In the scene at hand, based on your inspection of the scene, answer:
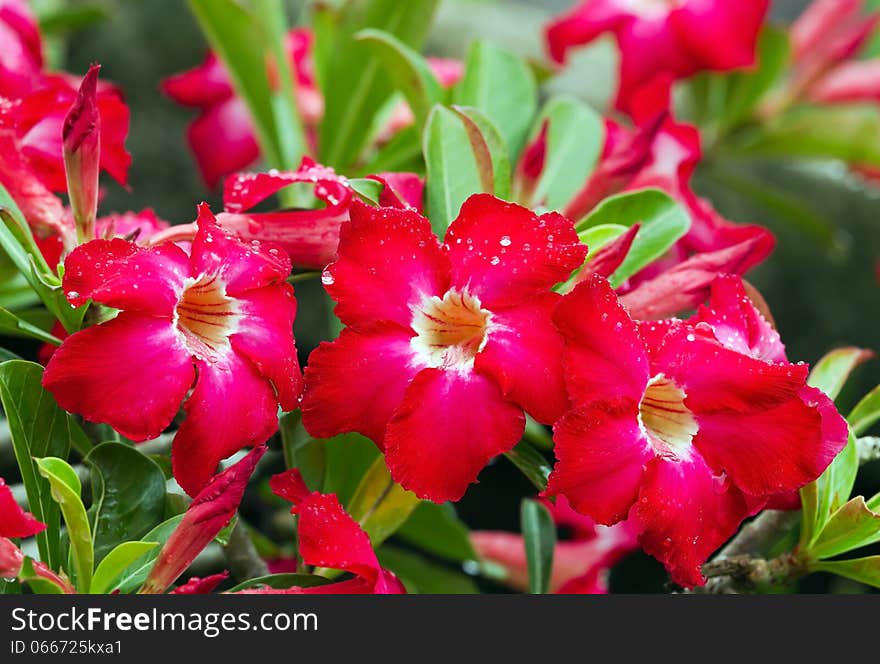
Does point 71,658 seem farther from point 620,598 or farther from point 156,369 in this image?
point 620,598

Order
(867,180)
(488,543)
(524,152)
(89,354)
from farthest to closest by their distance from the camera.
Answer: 1. (867,180)
2. (488,543)
3. (524,152)
4. (89,354)

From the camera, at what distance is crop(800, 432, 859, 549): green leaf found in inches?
23.8

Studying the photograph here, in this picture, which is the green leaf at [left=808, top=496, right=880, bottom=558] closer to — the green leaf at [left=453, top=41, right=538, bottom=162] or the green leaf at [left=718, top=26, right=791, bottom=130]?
the green leaf at [left=453, top=41, right=538, bottom=162]

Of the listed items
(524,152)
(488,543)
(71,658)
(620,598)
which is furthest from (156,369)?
(488,543)

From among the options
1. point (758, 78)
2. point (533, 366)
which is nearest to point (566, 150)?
point (533, 366)

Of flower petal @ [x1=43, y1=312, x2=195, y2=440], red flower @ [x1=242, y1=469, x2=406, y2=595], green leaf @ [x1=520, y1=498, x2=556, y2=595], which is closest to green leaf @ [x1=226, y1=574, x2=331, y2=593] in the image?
red flower @ [x1=242, y1=469, x2=406, y2=595]

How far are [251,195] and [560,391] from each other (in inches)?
8.2

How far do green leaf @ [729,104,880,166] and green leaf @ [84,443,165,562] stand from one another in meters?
1.14

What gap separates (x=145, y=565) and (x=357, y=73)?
63cm

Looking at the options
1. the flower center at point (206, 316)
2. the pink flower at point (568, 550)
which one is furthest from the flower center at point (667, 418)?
the pink flower at point (568, 550)

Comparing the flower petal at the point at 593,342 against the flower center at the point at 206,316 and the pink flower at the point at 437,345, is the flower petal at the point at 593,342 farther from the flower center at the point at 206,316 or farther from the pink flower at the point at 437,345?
the flower center at the point at 206,316

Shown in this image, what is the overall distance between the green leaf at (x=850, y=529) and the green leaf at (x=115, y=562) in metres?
0.37

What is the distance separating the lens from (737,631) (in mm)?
517

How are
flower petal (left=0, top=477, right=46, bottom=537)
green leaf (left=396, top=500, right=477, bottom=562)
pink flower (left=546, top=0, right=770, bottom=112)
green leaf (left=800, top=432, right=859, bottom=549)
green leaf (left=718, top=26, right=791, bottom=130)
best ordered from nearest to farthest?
flower petal (left=0, top=477, right=46, bottom=537) < green leaf (left=800, top=432, right=859, bottom=549) < green leaf (left=396, top=500, right=477, bottom=562) < pink flower (left=546, top=0, right=770, bottom=112) < green leaf (left=718, top=26, right=791, bottom=130)
